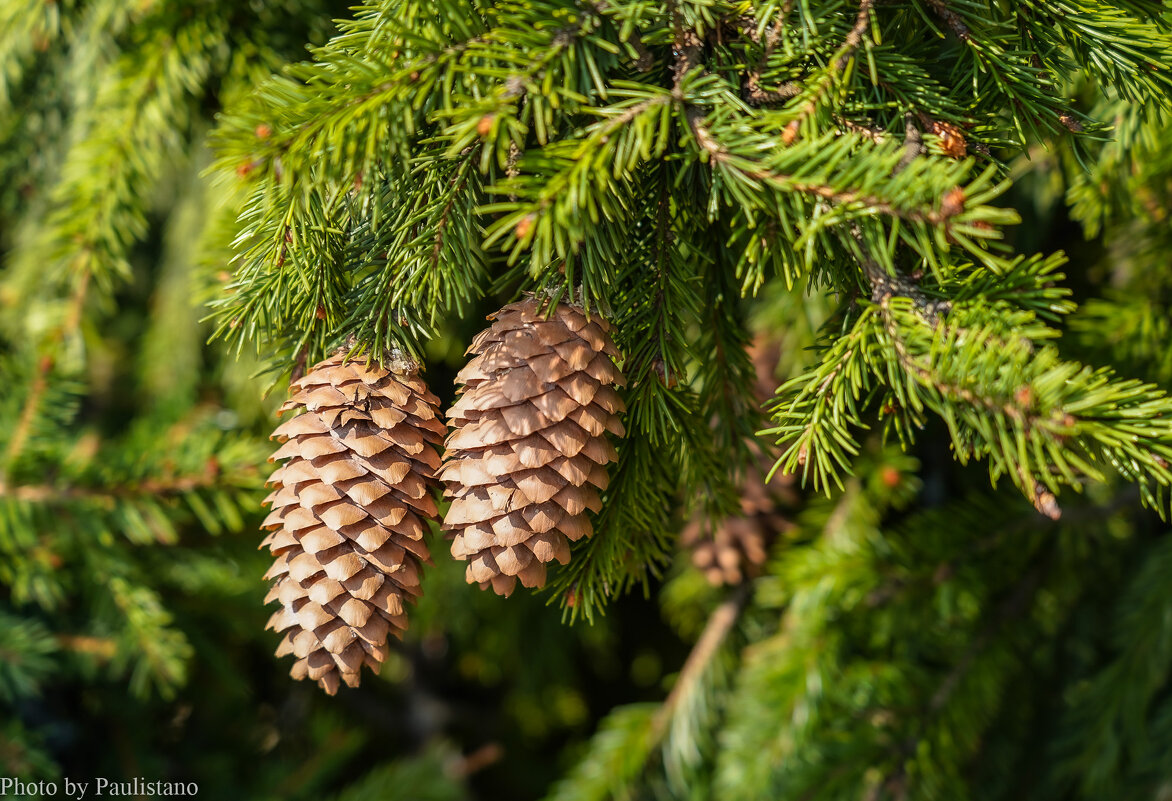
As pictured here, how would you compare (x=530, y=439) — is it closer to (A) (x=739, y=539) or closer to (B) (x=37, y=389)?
(A) (x=739, y=539)

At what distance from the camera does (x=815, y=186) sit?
40 cm

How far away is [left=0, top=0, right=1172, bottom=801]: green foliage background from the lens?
0.41m

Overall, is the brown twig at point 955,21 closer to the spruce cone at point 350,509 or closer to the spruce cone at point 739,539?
the spruce cone at point 350,509

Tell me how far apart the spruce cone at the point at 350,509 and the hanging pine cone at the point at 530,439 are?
0.04m

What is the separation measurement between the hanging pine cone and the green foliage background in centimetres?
4

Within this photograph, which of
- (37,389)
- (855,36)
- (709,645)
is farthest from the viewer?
(709,645)

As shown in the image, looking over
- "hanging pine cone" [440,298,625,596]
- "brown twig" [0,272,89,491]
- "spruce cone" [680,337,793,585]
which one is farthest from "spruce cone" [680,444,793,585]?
"brown twig" [0,272,89,491]

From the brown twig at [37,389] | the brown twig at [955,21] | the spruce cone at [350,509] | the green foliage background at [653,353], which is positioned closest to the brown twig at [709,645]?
the green foliage background at [653,353]

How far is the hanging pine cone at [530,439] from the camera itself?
1.57 feet

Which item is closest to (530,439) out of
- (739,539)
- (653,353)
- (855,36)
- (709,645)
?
(653,353)

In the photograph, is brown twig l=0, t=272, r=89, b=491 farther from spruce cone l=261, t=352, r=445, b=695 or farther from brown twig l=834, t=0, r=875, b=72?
brown twig l=834, t=0, r=875, b=72

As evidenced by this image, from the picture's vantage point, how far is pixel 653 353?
0.52 metres

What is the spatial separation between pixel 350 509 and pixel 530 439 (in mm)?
132

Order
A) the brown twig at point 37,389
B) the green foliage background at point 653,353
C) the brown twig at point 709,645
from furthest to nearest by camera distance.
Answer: the brown twig at point 709,645 → the brown twig at point 37,389 → the green foliage background at point 653,353
